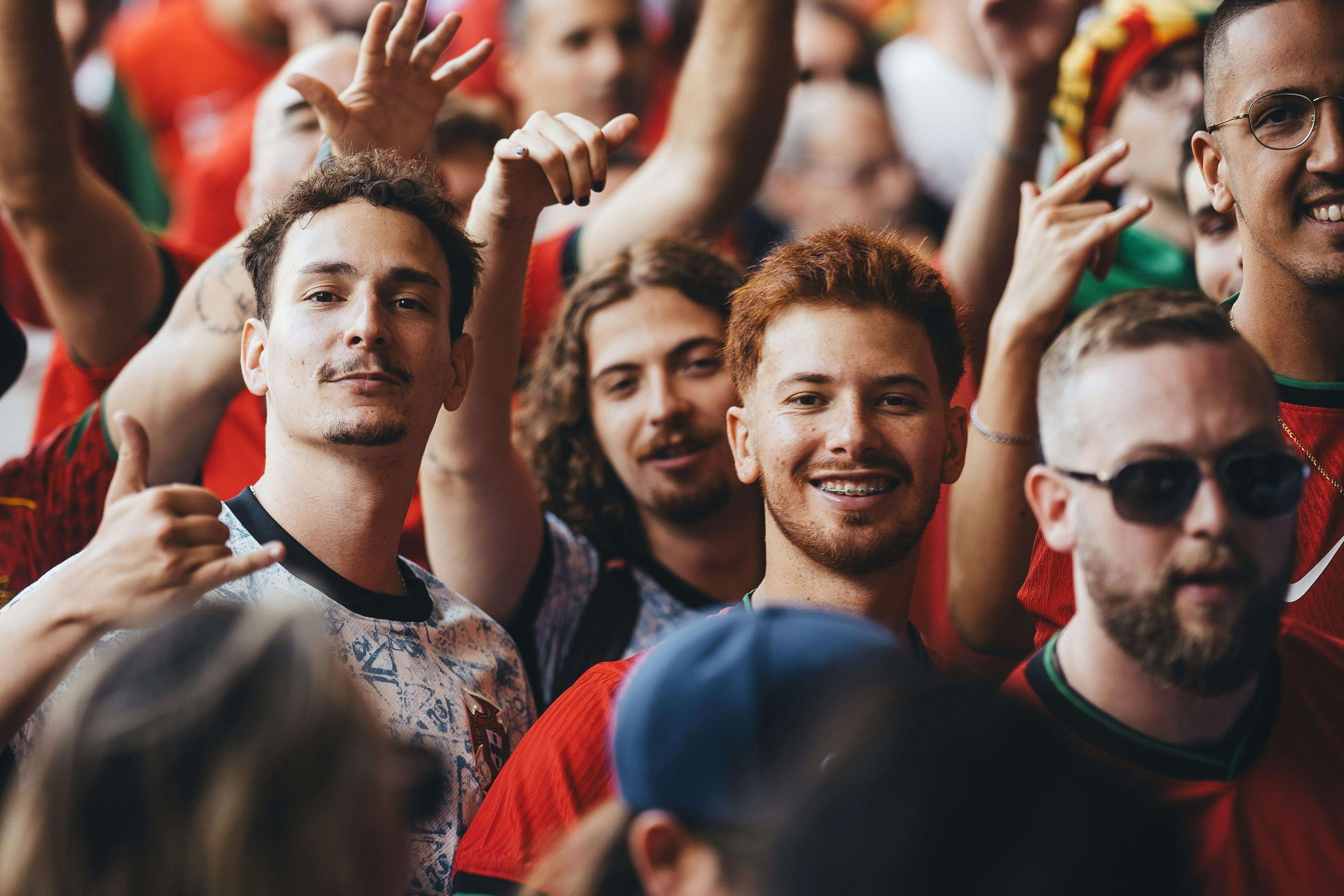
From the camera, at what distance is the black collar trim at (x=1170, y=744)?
1.94 m

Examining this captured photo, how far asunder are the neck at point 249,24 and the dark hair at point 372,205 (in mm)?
4100

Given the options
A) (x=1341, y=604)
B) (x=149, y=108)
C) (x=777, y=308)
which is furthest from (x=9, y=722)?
(x=149, y=108)

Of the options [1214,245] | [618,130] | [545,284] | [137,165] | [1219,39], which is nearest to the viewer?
[1219,39]

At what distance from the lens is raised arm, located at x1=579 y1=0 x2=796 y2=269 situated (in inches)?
150

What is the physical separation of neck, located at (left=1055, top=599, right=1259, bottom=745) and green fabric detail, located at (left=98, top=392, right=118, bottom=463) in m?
2.27

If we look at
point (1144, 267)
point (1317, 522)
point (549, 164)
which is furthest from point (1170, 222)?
point (549, 164)

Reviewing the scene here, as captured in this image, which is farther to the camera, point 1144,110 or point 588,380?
point 1144,110

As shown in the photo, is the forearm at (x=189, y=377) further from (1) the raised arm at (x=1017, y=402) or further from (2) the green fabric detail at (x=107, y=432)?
(1) the raised arm at (x=1017, y=402)

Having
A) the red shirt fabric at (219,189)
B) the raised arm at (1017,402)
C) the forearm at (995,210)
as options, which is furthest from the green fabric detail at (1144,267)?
the red shirt fabric at (219,189)

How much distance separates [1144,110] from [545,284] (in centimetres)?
204

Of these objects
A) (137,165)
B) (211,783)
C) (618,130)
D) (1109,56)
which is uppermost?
(1109,56)

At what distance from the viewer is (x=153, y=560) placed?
202cm

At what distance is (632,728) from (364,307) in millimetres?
1367

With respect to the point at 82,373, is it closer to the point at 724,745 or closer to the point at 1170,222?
the point at 724,745
